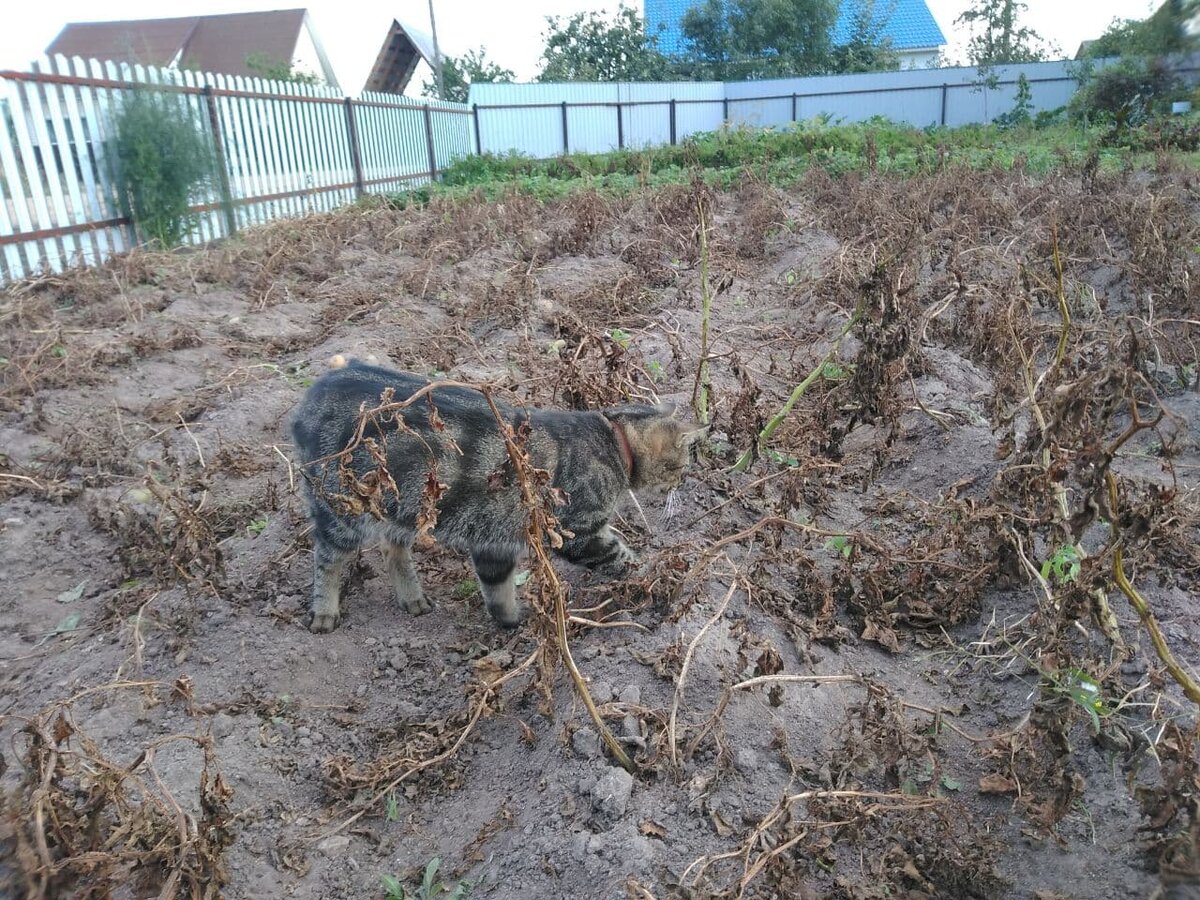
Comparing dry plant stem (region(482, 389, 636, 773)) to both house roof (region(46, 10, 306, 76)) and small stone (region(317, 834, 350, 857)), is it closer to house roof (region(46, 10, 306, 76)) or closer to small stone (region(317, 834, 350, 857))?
small stone (region(317, 834, 350, 857))

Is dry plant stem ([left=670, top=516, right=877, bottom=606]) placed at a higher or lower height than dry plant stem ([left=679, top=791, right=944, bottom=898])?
higher

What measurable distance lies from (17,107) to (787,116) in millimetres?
24002

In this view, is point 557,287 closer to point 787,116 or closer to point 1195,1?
point 1195,1

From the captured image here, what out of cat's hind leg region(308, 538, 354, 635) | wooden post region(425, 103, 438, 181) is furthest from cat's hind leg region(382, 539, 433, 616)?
wooden post region(425, 103, 438, 181)

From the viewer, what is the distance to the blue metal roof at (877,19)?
35938 mm

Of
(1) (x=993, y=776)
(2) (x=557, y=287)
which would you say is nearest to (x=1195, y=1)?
(1) (x=993, y=776)

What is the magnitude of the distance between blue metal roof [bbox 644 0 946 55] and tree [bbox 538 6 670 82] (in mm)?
1136

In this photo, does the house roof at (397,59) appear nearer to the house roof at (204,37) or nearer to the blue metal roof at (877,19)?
the house roof at (204,37)

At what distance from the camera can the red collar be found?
3.86 m

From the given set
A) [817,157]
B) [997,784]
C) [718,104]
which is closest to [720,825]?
[997,784]

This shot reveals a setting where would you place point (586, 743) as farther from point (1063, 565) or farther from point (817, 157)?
point (817, 157)

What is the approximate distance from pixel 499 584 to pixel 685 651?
106 cm

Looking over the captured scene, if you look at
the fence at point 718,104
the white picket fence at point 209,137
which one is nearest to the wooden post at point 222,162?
the white picket fence at point 209,137

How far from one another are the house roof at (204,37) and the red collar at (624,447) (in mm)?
37191
